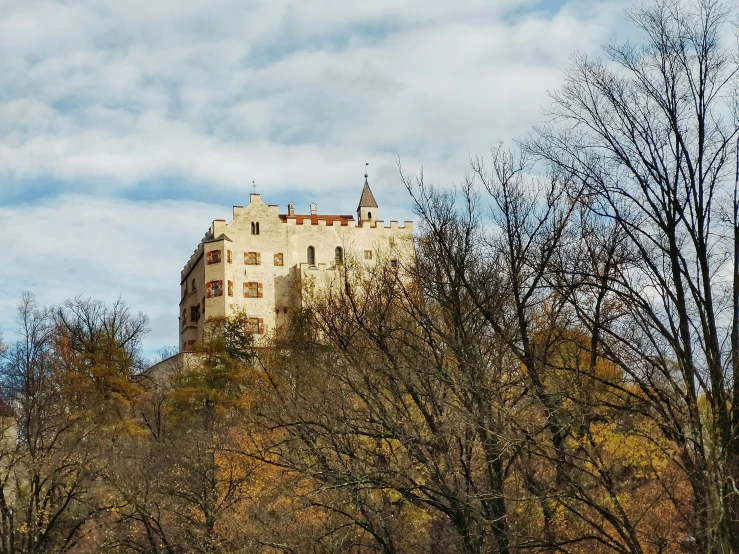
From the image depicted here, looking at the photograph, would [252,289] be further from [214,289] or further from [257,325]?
[257,325]

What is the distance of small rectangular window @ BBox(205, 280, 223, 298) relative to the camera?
247 feet

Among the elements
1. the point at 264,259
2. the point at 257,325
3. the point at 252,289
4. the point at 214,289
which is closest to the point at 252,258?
the point at 264,259

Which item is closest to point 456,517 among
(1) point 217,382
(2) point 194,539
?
(2) point 194,539

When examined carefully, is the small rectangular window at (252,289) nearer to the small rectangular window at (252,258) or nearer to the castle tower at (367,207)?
the small rectangular window at (252,258)

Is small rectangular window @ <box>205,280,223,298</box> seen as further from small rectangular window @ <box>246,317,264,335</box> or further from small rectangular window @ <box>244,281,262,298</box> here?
small rectangular window @ <box>246,317,264,335</box>

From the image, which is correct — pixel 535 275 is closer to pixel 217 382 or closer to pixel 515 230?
pixel 515 230

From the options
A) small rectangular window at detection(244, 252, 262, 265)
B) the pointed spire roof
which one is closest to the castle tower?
the pointed spire roof

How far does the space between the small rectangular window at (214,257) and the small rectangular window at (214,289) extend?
67.1 inches

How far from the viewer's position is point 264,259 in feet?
255

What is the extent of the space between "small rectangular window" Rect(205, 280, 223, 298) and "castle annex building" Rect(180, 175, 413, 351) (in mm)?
77

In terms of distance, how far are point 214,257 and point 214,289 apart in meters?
2.71

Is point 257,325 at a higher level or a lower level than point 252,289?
lower

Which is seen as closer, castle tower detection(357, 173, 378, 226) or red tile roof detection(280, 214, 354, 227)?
red tile roof detection(280, 214, 354, 227)

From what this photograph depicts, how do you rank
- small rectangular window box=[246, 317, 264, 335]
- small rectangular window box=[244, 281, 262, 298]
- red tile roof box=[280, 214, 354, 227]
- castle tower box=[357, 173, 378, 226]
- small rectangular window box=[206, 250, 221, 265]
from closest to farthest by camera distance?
1. small rectangular window box=[246, 317, 264, 335]
2. small rectangular window box=[206, 250, 221, 265]
3. small rectangular window box=[244, 281, 262, 298]
4. red tile roof box=[280, 214, 354, 227]
5. castle tower box=[357, 173, 378, 226]
